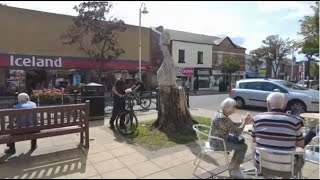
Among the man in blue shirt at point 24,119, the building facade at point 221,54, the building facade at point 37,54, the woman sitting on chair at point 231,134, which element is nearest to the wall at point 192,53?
the building facade at point 221,54

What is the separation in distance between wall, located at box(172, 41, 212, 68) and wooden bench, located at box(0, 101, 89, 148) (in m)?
27.0

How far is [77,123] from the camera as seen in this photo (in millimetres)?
5676

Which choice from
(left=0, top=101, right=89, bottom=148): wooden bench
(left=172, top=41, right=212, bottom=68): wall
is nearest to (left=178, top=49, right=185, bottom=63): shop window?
(left=172, top=41, right=212, bottom=68): wall

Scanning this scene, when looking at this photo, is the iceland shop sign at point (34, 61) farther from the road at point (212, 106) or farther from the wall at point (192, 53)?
the wall at point (192, 53)

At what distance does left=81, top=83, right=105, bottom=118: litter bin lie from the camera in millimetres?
9227

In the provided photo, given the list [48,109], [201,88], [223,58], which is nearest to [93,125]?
[48,109]

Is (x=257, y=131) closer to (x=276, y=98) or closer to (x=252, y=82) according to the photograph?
(x=276, y=98)

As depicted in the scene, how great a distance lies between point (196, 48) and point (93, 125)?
93.6ft

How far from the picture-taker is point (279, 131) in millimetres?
3471

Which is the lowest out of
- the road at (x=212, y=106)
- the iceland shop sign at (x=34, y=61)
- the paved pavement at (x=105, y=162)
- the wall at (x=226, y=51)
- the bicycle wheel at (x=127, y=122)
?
the road at (x=212, y=106)

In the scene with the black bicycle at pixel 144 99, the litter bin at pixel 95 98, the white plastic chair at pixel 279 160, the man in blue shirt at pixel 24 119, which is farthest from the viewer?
the black bicycle at pixel 144 99

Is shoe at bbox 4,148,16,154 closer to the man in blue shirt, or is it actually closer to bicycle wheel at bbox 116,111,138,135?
the man in blue shirt

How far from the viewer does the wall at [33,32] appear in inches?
840

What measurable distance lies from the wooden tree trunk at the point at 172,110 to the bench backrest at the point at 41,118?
89.5 inches
